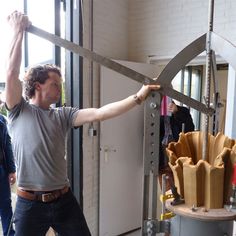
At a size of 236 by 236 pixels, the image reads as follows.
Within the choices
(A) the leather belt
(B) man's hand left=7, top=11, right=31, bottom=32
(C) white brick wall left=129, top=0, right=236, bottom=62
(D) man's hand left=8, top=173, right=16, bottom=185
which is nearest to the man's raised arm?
(B) man's hand left=7, top=11, right=31, bottom=32

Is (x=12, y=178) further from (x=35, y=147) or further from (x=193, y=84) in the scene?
(x=193, y=84)

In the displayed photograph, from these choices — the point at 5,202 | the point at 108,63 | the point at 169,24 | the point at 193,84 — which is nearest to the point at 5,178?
the point at 5,202

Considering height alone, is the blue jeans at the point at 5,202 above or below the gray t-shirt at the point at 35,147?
below

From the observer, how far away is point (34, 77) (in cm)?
162

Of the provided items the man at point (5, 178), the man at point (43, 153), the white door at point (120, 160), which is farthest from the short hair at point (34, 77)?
the white door at point (120, 160)

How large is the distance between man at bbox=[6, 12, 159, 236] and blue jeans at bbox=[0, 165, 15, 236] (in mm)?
917

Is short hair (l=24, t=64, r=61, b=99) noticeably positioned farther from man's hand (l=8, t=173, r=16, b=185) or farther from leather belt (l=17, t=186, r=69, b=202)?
man's hand (l=8, t=173, r=16, b=185)

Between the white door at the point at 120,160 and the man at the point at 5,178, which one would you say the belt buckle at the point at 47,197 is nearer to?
the man at the point at 5,178

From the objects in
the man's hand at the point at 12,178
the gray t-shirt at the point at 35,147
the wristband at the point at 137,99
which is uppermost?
the wristband at the point at 137,99

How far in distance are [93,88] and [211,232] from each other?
1947 millimetres

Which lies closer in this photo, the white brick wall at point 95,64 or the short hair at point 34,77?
the short hair at point 34,77

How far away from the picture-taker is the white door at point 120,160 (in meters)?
2.81

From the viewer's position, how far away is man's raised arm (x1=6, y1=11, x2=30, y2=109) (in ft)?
3.45

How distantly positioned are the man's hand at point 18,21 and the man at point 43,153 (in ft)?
1.37
